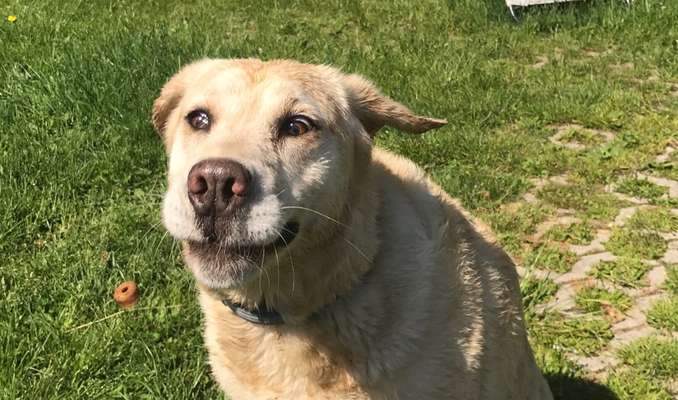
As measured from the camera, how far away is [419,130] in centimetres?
295

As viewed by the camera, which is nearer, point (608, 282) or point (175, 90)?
point (175, 90)

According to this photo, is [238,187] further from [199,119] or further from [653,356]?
[653,356]

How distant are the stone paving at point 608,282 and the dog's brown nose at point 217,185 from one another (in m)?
2.56

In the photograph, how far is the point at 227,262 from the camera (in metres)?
2.34

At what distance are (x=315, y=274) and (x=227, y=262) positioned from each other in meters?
0.40

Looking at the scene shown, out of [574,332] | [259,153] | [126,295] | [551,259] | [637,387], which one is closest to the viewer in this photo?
[259,153]

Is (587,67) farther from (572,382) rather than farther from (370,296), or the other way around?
(370,296)

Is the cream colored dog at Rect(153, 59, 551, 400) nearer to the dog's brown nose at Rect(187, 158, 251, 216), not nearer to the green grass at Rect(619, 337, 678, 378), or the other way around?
the dog's brown nose at Rect(187, 158, 251, 216)

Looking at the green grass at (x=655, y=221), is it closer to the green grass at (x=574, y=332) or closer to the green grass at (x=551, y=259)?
the green grass at (x=551, y=259)

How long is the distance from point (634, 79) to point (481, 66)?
160cm

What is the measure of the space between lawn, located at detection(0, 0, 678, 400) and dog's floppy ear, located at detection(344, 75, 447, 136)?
5.08 ft

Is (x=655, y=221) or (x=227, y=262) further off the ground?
(x=227, y=262)

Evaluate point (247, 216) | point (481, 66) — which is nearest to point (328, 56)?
point (481, 66)

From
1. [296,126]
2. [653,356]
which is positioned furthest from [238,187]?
[653,356]
